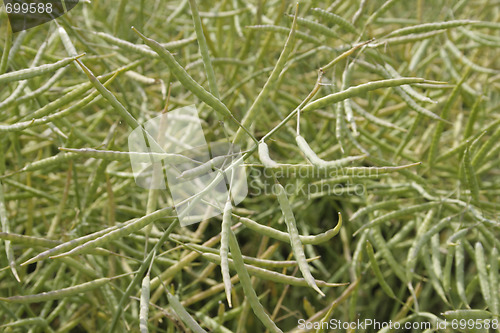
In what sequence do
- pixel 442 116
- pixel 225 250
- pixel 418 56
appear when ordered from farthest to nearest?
pixel 418 56 < pixel 442 116 < pixel 225 250

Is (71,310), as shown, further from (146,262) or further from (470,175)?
(470,175)

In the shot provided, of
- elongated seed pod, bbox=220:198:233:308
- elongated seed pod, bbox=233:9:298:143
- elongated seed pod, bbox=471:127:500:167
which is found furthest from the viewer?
elongated seed pod, bbox=471:127:500:167

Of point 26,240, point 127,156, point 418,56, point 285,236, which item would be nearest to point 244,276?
point 285,236

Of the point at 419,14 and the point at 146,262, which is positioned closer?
the point at 146,262

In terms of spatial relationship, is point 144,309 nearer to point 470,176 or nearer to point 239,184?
point 239,184

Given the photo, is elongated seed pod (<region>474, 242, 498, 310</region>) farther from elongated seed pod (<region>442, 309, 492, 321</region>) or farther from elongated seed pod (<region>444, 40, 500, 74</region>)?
elongated seed pod (<region>444, 40, 500, 74</region>)

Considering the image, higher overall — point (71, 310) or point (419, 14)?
point (419, 14)

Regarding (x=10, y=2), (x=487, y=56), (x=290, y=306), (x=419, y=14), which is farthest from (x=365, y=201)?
(x=10, y=2)

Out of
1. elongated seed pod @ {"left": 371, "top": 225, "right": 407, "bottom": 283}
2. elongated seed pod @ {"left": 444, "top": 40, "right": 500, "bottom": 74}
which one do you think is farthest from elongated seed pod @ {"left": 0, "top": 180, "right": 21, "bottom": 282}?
elongated seed pod @ {"left": 444, "top": 40, "right": 500, "bottom": 74}
